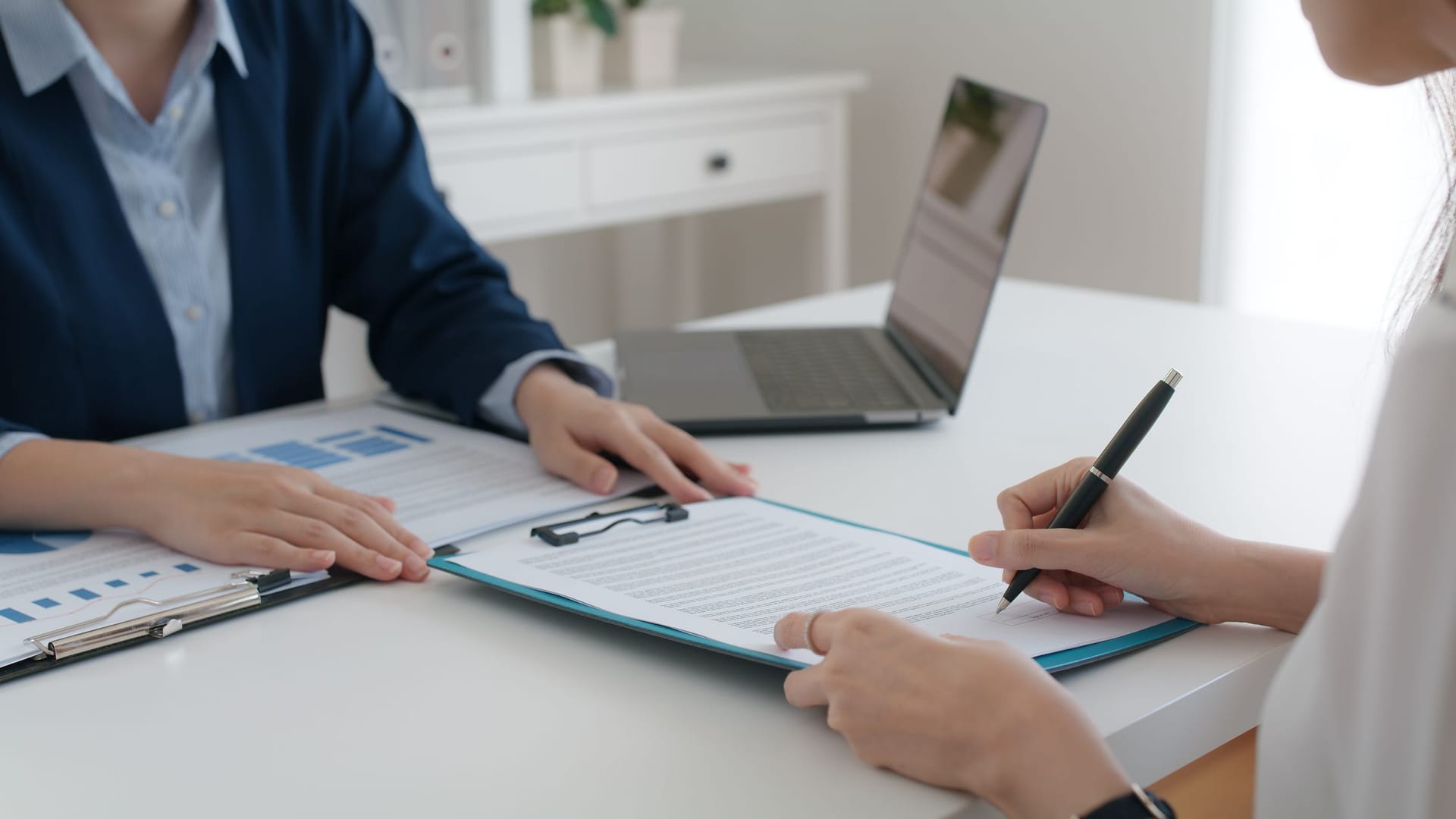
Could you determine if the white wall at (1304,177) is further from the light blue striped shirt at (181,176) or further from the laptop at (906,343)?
the light blue striped shirt at (181,176)

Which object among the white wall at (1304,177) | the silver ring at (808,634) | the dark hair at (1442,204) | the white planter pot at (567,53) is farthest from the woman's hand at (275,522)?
the white planter pot at (567,53)

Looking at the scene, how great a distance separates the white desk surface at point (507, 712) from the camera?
0.56 m

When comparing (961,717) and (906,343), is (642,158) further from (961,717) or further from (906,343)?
(961,717)

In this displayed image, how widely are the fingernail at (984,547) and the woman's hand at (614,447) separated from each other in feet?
0.81

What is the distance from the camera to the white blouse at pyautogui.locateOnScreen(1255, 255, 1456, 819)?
437mm

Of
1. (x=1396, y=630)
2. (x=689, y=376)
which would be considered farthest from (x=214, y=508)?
(x=1396, y=630)

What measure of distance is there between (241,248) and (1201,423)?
2.70ft

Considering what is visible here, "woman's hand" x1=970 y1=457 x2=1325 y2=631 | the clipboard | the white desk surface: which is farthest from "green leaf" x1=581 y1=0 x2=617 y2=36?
"woman's hand" x1=970 y1=457 x2=1325 y2=631

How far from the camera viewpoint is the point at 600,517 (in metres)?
0.86

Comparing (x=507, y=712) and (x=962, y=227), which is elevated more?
(x=962, y=227)

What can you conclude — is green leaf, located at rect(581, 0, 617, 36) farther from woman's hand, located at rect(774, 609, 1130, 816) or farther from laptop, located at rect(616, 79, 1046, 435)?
woman's hand, located at rect(774, 609, 1130, 816)

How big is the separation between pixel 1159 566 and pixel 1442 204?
363 mm

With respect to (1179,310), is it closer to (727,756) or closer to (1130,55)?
(727,756)

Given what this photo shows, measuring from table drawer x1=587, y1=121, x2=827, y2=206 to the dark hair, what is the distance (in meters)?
1.82
